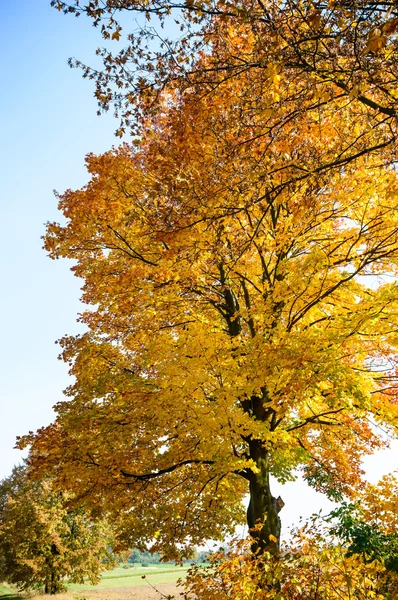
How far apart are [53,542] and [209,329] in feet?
62.1

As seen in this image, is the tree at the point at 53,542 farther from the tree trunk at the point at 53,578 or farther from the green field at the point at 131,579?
the green field at the point at 131,579

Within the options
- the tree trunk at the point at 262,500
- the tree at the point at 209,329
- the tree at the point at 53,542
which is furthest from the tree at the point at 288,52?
the tree at the point at 53,542

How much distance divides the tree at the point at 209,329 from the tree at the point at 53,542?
14.6m

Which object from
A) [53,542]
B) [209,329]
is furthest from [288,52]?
[53,542]

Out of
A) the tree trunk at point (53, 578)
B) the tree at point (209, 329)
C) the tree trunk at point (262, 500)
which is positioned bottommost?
the tree trunk at point (53, 578)

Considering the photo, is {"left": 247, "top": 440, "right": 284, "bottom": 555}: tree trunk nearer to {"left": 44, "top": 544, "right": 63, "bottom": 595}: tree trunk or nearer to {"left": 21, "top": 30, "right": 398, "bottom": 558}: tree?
{"left": 21, "top": 30, "right": 398, "bottom": 558}: tree

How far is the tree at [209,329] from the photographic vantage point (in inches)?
270

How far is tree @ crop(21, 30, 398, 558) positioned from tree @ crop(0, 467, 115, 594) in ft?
47.8

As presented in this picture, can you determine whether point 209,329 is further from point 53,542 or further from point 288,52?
point 53,542

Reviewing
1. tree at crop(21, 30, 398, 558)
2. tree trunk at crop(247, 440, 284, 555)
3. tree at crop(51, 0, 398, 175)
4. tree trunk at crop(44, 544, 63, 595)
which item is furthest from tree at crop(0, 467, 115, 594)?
tree at crop(51, 0, 398, 175)

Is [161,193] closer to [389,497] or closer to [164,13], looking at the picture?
[164,13]

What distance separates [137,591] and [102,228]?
1267 inches

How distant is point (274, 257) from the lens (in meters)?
10.6

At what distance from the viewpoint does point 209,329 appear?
9289 millimetres
